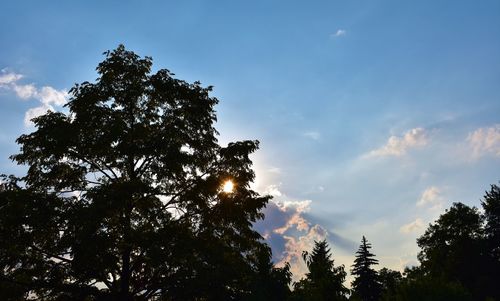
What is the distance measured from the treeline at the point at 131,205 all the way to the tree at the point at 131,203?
4 cm

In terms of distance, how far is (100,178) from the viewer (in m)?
15.2

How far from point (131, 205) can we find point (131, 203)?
129 mm

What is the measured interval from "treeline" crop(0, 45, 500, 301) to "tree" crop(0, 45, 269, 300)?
4 cm

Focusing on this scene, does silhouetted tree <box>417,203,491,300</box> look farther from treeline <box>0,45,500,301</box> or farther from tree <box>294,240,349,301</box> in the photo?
treeline <box>0,45,500,301</box>

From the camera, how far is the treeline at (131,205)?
1203cm

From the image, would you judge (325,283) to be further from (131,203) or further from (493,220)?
(493,220)

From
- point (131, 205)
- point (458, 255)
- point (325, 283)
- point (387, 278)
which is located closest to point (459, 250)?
point (458, 255)

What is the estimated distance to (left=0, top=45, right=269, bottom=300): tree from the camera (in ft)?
39.5

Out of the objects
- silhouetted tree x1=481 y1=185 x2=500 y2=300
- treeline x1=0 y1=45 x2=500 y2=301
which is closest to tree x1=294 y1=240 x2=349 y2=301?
treeline x1=0 y1=45 x2=500 y2=301

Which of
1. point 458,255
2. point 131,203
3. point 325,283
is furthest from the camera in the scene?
point 458,255

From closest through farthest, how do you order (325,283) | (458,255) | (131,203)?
1. (131,203)
2. (325,283)
3. (458,255)

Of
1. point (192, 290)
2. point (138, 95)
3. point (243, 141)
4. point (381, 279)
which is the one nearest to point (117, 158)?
point (138, 95)

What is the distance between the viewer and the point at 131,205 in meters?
12.9

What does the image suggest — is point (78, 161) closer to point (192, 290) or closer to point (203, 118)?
point (203, 118)
